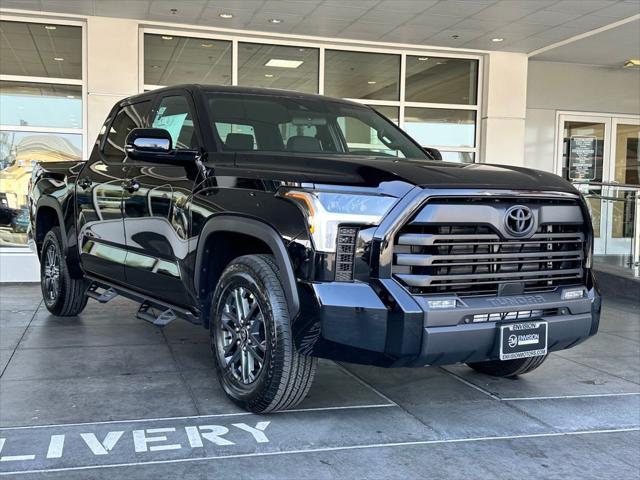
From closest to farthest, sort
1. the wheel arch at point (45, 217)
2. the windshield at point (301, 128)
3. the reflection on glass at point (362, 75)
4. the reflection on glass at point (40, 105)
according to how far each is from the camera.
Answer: the windshield at point (301, 128) → the wheel arch at point (45, 217) → the reflection on glass at point (40, 105) → the reflection on glass at point (362, 75)

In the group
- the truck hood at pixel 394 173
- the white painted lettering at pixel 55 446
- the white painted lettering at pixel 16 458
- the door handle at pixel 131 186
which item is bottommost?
the white painted lettering at pixel 16 458

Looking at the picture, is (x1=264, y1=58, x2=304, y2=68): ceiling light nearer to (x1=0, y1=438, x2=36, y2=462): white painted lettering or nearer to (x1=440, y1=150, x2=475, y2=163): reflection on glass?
(x1=440, y1=150, x2=475, y2=163): reflection on glass

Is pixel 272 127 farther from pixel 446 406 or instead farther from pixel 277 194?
pixel 446 406

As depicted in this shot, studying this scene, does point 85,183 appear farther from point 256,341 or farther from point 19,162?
point 19,162

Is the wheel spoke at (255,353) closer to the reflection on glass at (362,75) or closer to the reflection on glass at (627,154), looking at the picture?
the reflection on glass at (362,75)

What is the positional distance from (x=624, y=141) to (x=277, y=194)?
11818mm

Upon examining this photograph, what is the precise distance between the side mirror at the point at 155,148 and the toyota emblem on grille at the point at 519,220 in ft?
6.15

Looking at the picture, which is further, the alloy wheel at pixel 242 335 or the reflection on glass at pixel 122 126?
the reflection on glass at pixel 122 126

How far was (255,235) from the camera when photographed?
3.68 m

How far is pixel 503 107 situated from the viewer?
11.6 meters

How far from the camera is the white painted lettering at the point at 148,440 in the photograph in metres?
3.45

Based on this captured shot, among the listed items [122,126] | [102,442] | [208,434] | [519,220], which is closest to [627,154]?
[122,126]

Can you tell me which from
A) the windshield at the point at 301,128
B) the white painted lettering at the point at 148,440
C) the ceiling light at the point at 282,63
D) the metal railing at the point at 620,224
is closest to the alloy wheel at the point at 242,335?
the white painted lettering at the point at 148,440

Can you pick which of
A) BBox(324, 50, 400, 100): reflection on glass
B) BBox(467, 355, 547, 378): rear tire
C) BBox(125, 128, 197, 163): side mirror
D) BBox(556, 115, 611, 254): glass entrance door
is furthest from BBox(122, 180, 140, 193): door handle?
BBox(556, 115, 611, 254): glass entrance door
